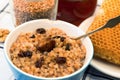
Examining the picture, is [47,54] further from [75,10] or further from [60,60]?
[75,10]

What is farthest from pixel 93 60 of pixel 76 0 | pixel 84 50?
pixel 76 0

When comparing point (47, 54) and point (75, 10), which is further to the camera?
point (75, 10)

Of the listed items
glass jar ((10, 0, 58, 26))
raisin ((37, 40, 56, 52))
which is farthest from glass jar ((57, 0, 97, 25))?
raisin ((37, 40, 56, 52))

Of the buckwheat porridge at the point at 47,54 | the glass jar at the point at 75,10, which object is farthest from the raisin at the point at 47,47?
the glass jar at the point at 75,10

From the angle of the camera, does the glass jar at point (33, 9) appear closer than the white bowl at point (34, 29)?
No

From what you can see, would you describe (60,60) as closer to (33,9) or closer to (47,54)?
(47,54)

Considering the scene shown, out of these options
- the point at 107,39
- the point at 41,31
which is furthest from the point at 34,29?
the point at 107,39

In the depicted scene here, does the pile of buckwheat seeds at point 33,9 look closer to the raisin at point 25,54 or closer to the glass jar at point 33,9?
the glass jar at point 33,9
